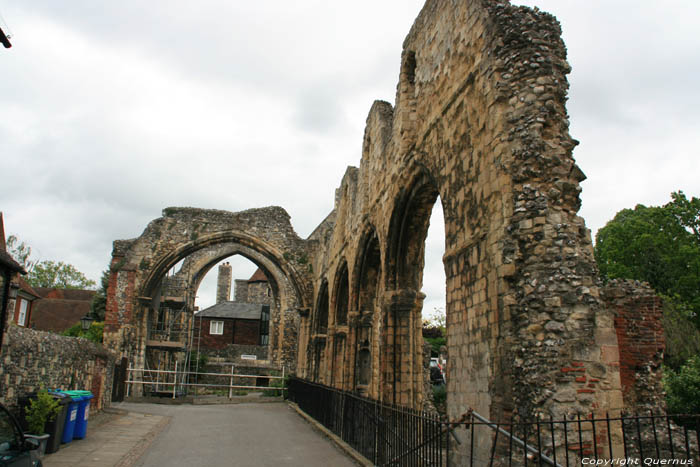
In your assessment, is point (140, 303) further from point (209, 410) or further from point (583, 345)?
point (583, 345)

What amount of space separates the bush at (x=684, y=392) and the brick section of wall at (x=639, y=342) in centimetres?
889

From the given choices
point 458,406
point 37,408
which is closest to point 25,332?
point 37,408

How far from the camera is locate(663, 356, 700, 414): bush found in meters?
13.8

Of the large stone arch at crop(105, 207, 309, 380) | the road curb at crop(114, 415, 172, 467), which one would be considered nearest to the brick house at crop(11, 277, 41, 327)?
the large stone arch at crop(105, 207, 309, 380)

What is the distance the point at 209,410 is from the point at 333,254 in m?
6.67

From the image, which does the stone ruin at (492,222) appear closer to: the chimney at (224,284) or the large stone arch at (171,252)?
the large stone arch at (171,252)

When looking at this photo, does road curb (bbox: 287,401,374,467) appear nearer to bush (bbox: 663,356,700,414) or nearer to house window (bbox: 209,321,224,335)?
bush (bbox: 663,356,700,414)

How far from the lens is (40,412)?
7.98 meters

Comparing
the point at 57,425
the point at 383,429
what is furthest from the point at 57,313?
the point at 383,429

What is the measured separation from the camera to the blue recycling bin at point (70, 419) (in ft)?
29.0

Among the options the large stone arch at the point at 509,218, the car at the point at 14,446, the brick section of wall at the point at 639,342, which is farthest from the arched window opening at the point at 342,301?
the car at the point at 14,446

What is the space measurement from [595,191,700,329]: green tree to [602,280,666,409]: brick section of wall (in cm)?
1849

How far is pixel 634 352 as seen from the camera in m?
6.25

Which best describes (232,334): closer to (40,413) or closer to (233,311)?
(233,311)
